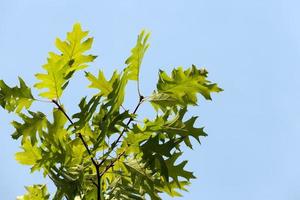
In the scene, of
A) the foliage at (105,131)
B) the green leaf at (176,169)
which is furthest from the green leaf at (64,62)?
the green leaf at (176,169)

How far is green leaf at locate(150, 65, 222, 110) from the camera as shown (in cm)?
402

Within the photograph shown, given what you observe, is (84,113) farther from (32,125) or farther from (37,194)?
(37,194)

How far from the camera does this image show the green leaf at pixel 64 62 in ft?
12.8

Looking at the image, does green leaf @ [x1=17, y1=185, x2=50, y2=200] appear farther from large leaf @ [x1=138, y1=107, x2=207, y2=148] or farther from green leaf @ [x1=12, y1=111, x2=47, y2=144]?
large leaf @ [x1=138, y1=107, x2=207, y2=148]

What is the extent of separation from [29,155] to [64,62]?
0.81 meters

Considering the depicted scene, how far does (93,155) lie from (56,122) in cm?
40

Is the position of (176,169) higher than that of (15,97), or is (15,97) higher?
(15,97)

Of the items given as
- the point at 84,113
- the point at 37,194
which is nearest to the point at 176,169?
the point at 84,113

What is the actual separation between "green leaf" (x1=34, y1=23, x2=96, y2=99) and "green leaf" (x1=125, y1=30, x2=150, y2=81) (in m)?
0.30

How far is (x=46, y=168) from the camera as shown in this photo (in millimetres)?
3863

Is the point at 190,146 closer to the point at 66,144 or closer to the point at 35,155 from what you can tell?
the point at 66,144

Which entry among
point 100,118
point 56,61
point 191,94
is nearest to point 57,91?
point 56,61

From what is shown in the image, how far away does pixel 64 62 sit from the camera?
12.9ft

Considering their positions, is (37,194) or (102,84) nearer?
(102,84)
